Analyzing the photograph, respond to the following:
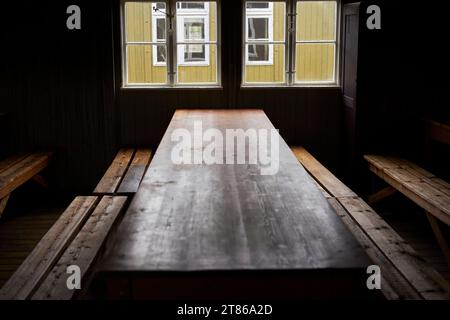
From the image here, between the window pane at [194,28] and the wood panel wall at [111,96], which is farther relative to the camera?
the window pane at [194,28]

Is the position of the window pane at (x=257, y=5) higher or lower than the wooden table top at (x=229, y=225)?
higher

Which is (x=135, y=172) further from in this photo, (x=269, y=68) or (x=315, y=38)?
(x=315, y=38)

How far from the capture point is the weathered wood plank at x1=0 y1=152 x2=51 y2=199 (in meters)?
5.29

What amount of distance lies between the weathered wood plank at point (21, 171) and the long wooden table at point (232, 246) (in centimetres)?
263

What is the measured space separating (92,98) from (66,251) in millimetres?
3334

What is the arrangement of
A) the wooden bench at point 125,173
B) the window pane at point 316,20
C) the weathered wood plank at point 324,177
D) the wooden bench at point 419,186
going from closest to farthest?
the wooden bench at point 419,186
the weathered wood plank at point 324,177
the wooden bench at point 125,173
the window pane at point 316,20

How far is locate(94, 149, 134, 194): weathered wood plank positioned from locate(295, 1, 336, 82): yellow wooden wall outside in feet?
7.08

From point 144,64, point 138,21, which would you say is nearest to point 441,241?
point 144,64

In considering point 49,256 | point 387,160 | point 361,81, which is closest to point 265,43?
point 361,81

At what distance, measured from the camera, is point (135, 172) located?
565cm

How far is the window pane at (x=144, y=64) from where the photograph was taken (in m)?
6.75

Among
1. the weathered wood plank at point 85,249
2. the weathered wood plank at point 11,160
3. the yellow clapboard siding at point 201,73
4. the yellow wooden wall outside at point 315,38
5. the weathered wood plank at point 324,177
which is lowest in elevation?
the weathered wood plank at point 85,249

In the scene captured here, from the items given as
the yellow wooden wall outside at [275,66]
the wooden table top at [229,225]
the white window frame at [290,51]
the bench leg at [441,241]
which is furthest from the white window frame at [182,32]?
the wooden table top at [229,225]

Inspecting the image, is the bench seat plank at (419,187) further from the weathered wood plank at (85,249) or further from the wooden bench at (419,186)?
the weathered wood plank at (85,249)
